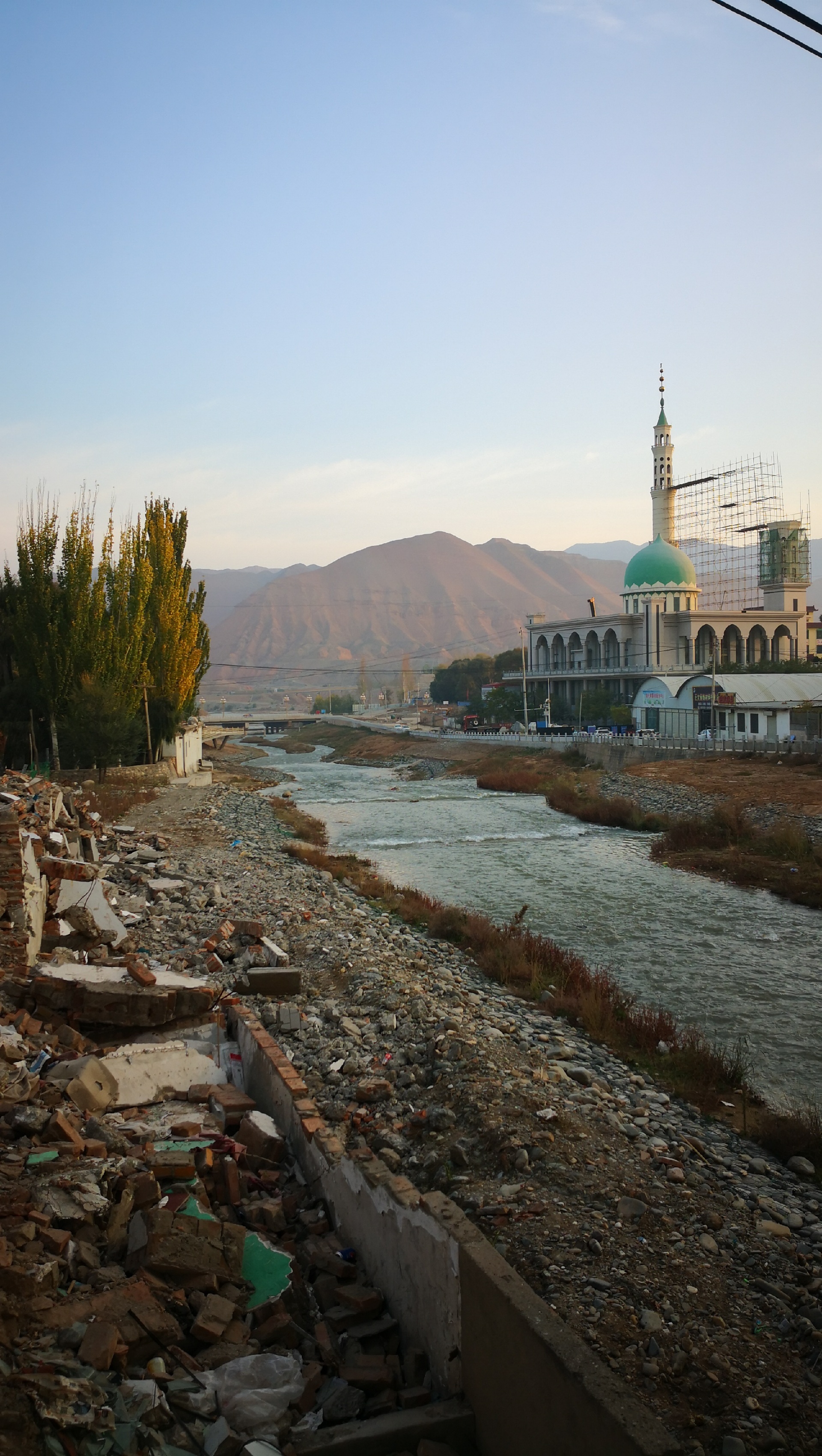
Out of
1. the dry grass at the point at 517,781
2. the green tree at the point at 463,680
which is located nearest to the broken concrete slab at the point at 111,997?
the dry grass at the point at 517,781

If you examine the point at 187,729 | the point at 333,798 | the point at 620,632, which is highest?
the point at 620,632

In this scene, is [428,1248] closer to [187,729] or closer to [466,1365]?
[466,1365]

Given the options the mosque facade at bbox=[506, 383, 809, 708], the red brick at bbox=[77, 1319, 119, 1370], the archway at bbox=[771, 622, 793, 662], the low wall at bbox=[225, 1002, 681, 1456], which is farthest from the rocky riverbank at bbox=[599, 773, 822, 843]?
the archway at bbox=[771, 622, 793, 662]

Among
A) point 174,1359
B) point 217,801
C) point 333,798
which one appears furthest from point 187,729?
point 174,1359

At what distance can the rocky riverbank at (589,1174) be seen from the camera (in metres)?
4.26

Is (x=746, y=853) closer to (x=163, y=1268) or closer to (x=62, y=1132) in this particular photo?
(x=62, y=1132)

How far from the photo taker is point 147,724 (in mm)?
31703

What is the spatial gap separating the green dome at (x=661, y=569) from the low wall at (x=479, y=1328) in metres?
61.7

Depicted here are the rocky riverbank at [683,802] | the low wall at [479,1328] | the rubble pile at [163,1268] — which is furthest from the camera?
the rocky riverbank at [683,802]

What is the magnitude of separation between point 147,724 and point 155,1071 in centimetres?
2588

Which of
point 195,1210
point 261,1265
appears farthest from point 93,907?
point 261,1265

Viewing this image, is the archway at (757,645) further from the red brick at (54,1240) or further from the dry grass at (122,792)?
the red brick at (54,1240)

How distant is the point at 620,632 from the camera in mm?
65562

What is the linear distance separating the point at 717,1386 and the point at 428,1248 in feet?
4.55
